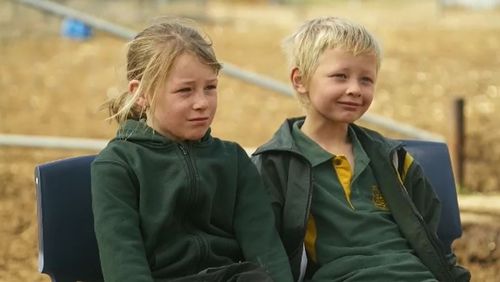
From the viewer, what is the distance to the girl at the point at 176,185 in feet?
9.83

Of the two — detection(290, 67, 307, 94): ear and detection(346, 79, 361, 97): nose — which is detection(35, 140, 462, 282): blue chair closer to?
detection(290, 67, 307, 94): ear

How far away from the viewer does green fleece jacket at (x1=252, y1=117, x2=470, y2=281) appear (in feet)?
11.0

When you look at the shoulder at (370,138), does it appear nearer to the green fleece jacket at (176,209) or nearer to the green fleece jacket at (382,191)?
the green fleece jacket at (382,191)

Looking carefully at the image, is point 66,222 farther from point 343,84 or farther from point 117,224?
point 343,84

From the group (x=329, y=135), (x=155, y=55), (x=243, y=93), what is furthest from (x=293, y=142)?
(x=243, y=93)

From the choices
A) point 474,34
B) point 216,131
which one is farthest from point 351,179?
point 474,34

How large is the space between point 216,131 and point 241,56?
5.65 meters

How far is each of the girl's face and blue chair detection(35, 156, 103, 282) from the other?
1.12ft

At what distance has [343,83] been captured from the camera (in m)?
3.47

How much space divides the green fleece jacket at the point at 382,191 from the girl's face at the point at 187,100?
364 mm

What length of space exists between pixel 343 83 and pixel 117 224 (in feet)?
3.06

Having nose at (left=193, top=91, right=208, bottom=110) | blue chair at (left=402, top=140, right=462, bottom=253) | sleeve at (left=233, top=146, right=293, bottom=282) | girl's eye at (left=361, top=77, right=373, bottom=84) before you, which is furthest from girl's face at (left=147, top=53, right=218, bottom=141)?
blue chair at (left=402, top=140, right=462, bottom=253)

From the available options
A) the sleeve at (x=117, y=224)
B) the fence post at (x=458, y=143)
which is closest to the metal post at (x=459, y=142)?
the fence post at (x=458, y=143)

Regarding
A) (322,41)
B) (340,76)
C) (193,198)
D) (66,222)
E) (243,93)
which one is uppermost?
(322,41)
